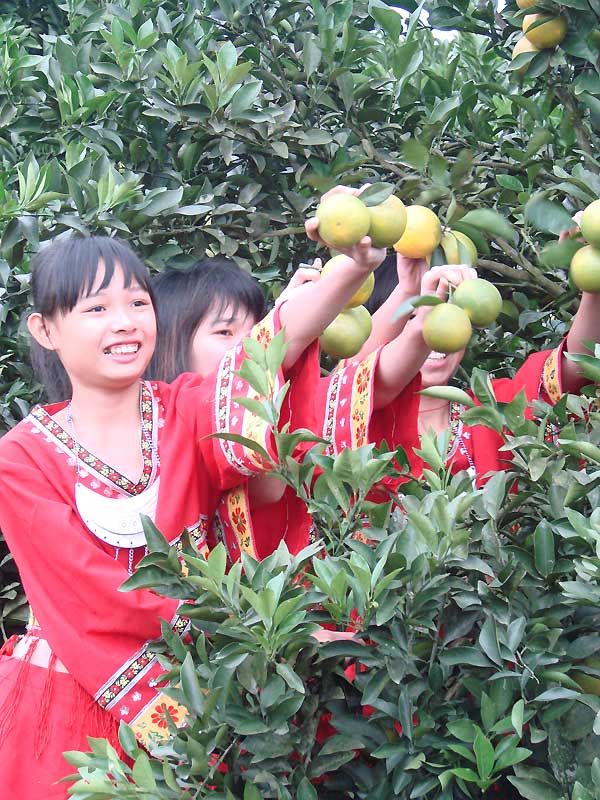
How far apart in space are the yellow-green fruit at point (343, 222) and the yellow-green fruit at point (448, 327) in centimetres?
18

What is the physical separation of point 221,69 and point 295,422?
0.76 m

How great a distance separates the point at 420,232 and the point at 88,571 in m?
0.69

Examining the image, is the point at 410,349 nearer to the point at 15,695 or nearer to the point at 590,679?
the point at 590,679

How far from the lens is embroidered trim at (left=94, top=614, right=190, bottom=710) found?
164 centimetres

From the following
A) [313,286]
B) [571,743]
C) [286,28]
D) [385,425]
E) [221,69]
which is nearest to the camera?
[571,743]

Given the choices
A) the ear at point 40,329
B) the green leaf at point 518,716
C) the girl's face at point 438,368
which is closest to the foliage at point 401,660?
the green leaf at point 518,716

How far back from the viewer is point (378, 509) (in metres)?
1.42

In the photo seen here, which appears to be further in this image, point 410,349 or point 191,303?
point 191,303

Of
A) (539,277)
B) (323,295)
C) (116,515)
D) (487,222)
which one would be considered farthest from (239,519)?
(539,277)

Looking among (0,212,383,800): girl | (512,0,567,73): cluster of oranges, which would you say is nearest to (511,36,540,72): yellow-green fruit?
(512,0,567,73): cluster of oranges

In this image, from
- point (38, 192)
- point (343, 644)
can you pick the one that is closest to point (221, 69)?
point (38, 192)

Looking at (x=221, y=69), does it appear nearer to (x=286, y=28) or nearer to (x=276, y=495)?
(x=286, y=28)

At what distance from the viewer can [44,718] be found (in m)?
1.70

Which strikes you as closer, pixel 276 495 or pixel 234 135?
pixel 276 495
